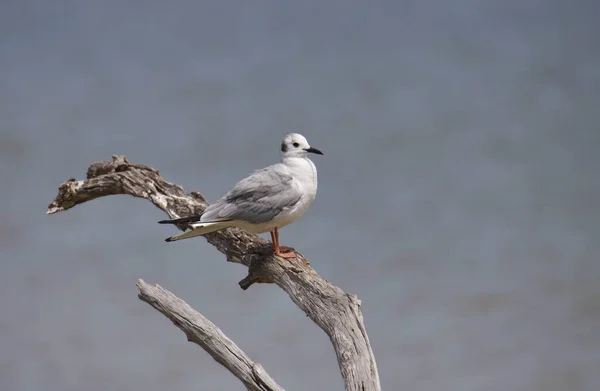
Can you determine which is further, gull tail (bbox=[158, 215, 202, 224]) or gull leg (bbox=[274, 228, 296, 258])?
gull leg (bbox=[274, 228, 296, 258])

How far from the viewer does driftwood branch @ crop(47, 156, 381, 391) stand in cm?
488

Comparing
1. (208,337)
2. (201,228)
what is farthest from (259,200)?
(208,337)

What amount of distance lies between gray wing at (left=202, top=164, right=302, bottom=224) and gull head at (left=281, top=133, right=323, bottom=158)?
0.70 ft

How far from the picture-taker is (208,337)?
16.8ft

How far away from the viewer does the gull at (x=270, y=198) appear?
17.4ft

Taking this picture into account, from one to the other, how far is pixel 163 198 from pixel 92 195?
1.07 meters

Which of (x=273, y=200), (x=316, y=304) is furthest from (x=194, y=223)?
(x=316, y=304)

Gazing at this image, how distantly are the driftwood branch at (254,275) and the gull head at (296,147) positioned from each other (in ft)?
2.76

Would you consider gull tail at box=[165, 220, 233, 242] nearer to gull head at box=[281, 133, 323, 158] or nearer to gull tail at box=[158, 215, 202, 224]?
gull tail at box=[158, 215, 202, 224]

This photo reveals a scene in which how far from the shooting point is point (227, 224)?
5.43 meters

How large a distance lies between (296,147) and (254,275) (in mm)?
1137

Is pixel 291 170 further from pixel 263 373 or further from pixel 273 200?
pixel 263 373

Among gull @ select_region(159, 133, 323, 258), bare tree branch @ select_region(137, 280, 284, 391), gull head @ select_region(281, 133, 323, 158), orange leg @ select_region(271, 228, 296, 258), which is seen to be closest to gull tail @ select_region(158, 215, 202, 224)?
gull @ select_region(159, 133, 323, 258)

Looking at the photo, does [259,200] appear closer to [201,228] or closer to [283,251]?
[201,228]
